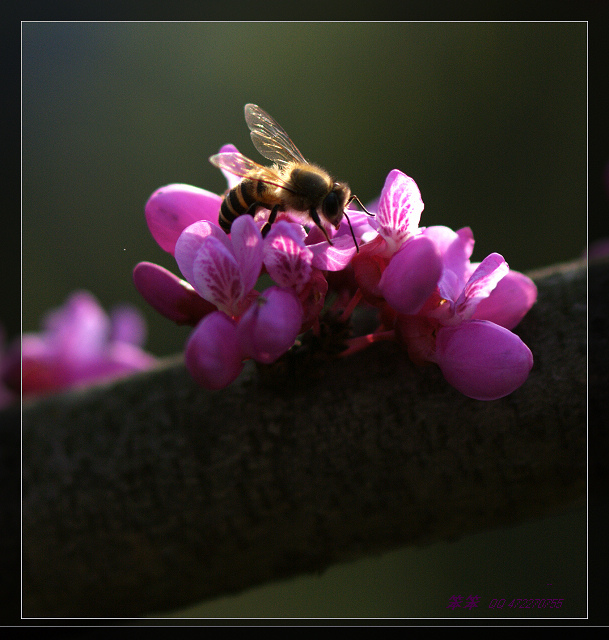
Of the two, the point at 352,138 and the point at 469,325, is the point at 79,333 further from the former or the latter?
the point at 469,325

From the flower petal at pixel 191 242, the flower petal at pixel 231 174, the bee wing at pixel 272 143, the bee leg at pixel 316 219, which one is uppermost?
the bee wing at pixel 272 143

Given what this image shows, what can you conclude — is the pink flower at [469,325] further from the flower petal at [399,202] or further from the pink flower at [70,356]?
the pink flower at [70,356]

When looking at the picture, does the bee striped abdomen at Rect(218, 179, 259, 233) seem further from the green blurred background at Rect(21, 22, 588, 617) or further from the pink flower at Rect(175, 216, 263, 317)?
the green blurred background at Rect(21, 22, 588, 617)

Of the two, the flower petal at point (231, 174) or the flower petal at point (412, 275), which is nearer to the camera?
the flower petal at point (412, 275)

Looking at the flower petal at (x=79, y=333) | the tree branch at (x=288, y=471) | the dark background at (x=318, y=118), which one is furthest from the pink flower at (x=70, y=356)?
the tree branch at (x=288, y=471)

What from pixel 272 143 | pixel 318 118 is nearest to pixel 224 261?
pixel 272 143

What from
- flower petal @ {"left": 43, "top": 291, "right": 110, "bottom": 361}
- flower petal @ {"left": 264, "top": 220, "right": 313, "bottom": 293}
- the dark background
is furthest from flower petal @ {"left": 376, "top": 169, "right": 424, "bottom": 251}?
flower petal @ {"left": 43, "top": 291, "right": 110, "bottom": 361}

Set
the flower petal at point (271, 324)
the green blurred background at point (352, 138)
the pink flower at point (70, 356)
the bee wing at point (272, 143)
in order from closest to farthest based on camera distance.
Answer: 1. the flower petal at point (271, 324)
2. the bee wing at point (272, 143)
3. the green blurred background at point (352, 138)
4. the pink flower at point (70, 356)
